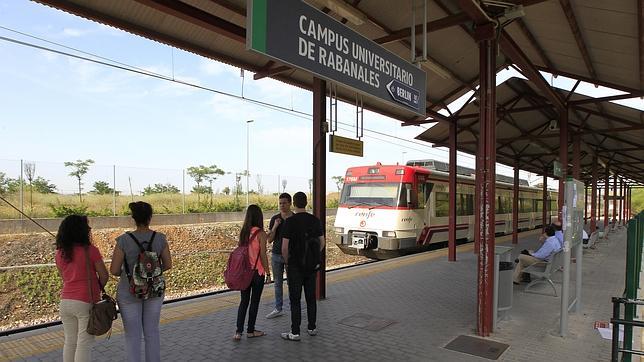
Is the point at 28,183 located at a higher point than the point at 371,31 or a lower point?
lower

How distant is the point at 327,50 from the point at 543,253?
619 cm

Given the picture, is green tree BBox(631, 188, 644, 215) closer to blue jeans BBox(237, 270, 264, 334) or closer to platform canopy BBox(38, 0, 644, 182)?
platform canopy BBox(38, 0, 644, 182)

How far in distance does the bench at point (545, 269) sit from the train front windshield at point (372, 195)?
17.8 ft

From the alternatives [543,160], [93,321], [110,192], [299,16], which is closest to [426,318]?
[93,321]

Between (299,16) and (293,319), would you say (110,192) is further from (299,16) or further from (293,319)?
(299,16)

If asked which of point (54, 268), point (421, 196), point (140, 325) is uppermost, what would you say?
point (421, 196)

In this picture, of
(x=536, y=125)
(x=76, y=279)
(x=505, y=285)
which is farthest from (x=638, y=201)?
(x=76, y=279)

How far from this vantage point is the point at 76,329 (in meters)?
3.33

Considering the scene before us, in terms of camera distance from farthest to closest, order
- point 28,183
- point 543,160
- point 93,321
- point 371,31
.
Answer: point 543,160 < point 28,183 < point 371,31 < point 93,321

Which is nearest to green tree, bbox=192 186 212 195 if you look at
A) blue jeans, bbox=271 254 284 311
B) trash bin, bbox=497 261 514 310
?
blue jeans, bbox=271 254 284 311

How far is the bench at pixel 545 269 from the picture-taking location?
7.04 m

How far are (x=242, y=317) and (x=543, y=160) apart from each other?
18965mm

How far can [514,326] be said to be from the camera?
5441 mm

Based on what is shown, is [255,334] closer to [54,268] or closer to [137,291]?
[137,291]
